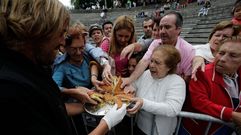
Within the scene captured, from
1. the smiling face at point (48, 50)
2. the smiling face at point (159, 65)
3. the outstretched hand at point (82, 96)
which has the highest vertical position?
the smiling face at point (48, 50)

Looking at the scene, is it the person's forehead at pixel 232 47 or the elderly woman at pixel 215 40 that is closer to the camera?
the person's forehead at pixel 232 47

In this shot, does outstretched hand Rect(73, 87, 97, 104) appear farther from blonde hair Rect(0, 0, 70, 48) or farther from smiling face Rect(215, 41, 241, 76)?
smiling face Rect(215, 41, 241, 76)

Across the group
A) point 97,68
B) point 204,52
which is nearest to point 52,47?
point 97,68

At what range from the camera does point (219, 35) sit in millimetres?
2537

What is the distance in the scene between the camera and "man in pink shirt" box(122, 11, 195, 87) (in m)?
2.43

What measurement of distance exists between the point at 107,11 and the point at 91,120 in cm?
3738

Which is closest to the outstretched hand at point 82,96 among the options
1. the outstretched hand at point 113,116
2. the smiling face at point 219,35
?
the outstretched hand at point 113,116

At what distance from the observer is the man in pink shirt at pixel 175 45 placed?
2426 millimetres

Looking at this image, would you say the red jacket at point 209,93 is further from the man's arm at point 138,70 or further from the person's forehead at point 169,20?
the person's forehead at point 169,20

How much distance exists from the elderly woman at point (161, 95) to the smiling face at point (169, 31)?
484 mm

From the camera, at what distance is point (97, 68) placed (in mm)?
2311

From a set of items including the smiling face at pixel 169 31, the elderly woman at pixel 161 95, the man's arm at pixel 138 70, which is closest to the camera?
the elderly woman at pixel 161 95

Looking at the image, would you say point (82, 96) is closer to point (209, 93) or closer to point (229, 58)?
point (209, 93)

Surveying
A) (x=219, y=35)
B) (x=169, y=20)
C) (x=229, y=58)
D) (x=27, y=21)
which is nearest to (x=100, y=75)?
(x=169, y=20)
